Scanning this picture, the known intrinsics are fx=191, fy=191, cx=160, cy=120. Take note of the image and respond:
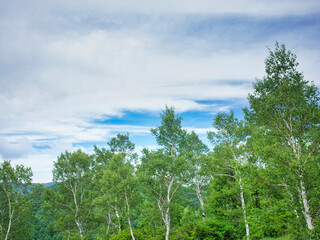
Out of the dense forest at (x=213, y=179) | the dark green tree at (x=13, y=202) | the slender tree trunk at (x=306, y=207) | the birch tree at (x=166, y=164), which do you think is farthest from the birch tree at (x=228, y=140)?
the dark green tree at (x=13, y=202)

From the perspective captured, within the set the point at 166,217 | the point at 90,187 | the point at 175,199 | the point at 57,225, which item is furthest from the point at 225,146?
the point at 57,225

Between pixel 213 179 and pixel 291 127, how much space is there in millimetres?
13524

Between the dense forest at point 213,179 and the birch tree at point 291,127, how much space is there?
0.06m

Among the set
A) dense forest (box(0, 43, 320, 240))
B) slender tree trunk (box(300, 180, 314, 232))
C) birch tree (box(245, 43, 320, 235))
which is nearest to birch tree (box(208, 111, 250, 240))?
dense forest (box(0, 43, 320, 240))

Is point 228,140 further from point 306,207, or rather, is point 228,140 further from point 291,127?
point 306,207

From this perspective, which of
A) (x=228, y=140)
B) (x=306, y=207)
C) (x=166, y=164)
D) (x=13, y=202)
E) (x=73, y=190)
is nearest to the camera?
(x=306, y=207)

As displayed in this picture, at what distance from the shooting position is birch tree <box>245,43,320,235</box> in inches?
406

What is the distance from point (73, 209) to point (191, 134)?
2204cm

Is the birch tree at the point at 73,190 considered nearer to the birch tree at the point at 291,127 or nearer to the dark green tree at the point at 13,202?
the dark green tree at the point at 13,202

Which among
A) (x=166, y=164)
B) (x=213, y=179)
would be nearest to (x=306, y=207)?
(x=166, y=164)

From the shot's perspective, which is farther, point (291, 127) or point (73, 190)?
point (73, 190)

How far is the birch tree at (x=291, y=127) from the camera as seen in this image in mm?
10305

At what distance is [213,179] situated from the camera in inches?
925

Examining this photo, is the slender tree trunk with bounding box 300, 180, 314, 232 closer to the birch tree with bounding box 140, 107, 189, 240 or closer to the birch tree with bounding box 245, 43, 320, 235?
the birch tree with bounding box 245, 43, 320, 235
